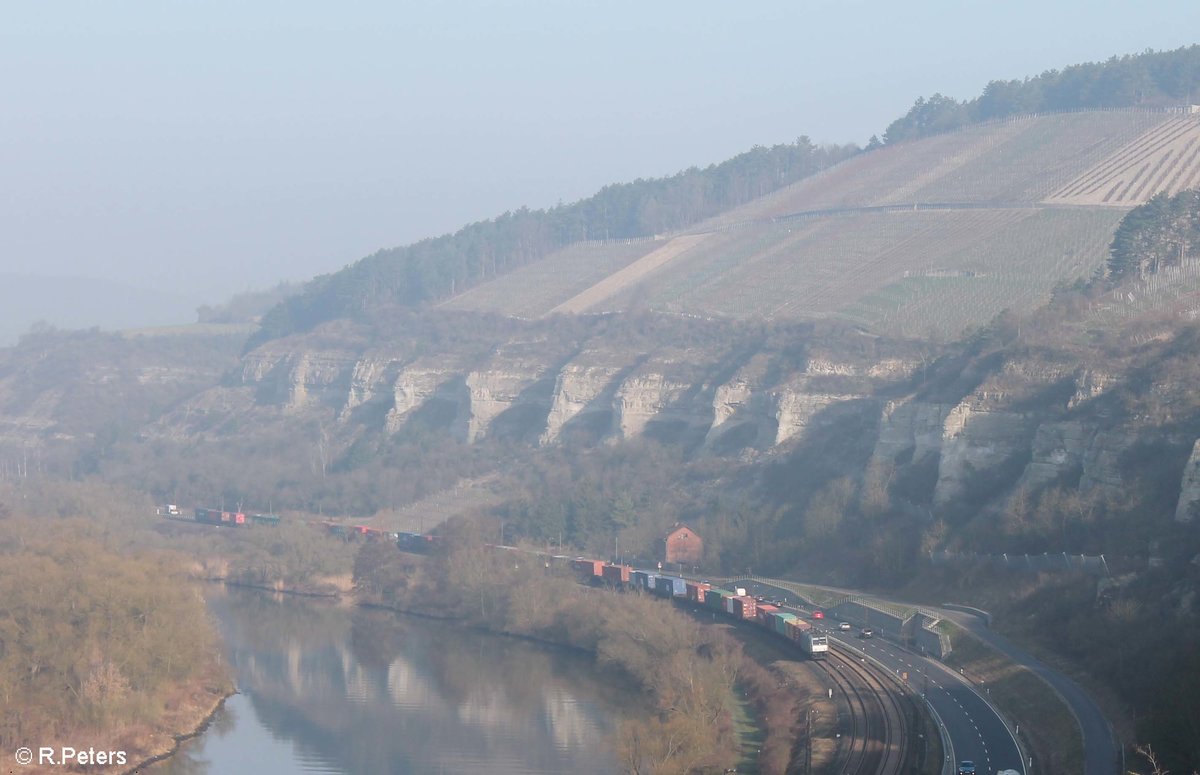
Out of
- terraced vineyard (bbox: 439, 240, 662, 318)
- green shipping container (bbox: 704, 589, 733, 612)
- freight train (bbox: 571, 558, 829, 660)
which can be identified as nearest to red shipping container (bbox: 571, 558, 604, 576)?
freight train (bbox: 571, 558, 829, 660)

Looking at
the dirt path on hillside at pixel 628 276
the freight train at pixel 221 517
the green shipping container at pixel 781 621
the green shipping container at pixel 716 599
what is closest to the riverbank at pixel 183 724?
the green shipping container at pixel 716 599

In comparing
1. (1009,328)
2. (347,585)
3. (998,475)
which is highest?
(1009,328)

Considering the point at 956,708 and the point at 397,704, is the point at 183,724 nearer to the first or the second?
the point at 397,704

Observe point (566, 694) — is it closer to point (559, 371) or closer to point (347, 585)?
point (347, 585)

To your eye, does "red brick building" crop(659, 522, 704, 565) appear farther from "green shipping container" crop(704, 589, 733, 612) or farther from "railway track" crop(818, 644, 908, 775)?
"railway track" crop(818, 644, 908, 775)

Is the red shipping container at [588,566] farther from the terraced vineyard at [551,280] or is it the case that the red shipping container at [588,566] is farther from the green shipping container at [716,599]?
the terraced vineyard at [551,280]

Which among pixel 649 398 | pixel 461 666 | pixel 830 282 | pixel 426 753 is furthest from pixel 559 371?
pixel 426 753
